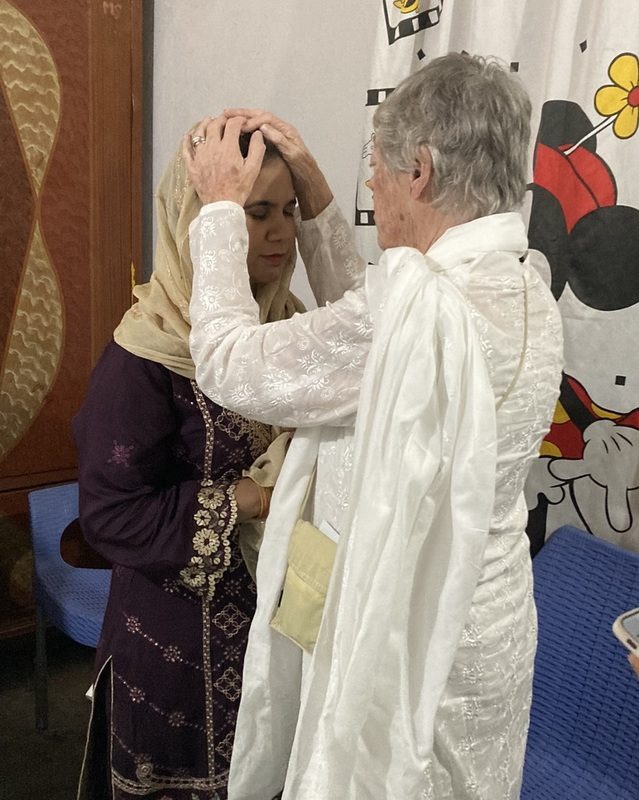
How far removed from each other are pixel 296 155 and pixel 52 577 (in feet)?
4.91

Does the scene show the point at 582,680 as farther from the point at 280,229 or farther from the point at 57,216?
the point at 57,216

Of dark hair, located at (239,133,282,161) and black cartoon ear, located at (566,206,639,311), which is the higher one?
dark hair, located at (239,133,282,161)

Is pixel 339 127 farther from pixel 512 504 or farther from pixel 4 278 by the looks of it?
pixel 512 504

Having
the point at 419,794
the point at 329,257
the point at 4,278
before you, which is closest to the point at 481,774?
the point at 419,794

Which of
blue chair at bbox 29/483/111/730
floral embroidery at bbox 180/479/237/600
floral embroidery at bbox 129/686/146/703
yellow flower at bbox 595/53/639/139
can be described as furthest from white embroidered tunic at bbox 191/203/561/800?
blue chair at bbox 29/483/111/730

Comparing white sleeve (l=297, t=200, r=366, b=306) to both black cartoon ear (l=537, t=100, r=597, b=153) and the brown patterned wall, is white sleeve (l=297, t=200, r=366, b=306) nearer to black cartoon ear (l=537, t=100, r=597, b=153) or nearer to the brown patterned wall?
black cartoon ear (l=537, t=100, r=597, b=153)

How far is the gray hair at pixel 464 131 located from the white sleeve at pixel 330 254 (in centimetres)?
35

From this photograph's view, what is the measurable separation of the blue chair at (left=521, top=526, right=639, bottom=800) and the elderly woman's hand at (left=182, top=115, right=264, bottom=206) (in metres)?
1.03

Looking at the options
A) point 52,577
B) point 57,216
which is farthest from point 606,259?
point 52,577

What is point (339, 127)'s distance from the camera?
6.64ft

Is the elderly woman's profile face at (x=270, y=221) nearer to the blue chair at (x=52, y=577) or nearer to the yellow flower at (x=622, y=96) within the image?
the yellow flower at (x=622, y=96)

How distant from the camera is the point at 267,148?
1160mm

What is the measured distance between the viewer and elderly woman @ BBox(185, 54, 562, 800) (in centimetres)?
87

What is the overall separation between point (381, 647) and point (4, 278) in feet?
5.43
